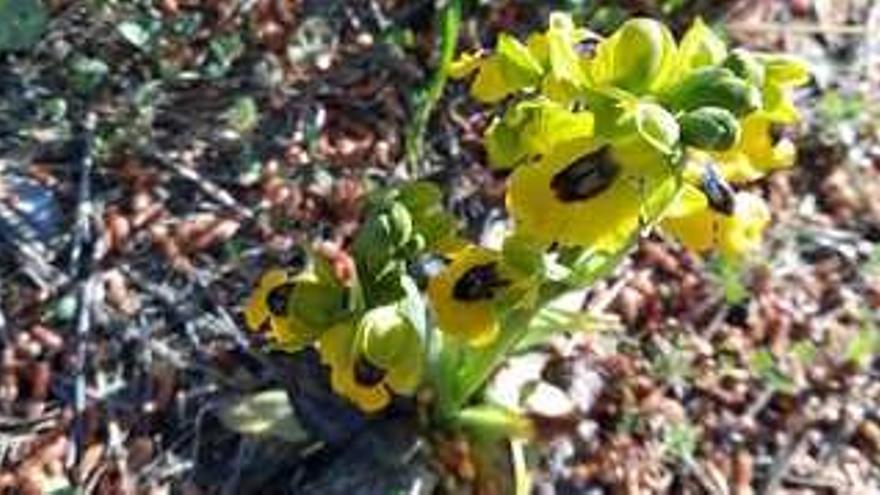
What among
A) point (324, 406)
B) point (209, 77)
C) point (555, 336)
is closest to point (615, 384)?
point (555, 336)

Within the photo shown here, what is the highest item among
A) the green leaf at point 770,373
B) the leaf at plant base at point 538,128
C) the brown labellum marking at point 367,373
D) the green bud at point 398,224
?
the leaf at plant base at point 538,128

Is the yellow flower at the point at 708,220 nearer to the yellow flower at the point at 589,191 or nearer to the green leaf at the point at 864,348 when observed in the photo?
the yellow flower at the point at 589,191

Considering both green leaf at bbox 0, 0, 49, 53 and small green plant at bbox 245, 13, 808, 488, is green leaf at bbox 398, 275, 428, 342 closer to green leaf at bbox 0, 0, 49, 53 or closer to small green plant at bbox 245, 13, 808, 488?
small green plant at bbox 245, 13, 808, 488

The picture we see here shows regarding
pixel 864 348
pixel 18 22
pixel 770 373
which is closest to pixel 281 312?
pixel 18 22

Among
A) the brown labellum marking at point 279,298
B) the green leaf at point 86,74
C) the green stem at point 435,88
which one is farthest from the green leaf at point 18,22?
the brown labellum marking at point 279,298

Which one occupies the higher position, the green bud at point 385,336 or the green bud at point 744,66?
the green bud at point 744,66

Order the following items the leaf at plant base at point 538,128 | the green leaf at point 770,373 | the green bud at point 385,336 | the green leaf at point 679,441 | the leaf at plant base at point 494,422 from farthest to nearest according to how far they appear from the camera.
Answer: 1. the green leaf at point 770,373
2. the green leaf at point 679,441
3. the leaf at plant base at point 494,422
4. the green bud at point 385,336
5. the leaf at plant base at point 538,128

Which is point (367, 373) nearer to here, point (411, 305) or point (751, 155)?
point (411, 305)
